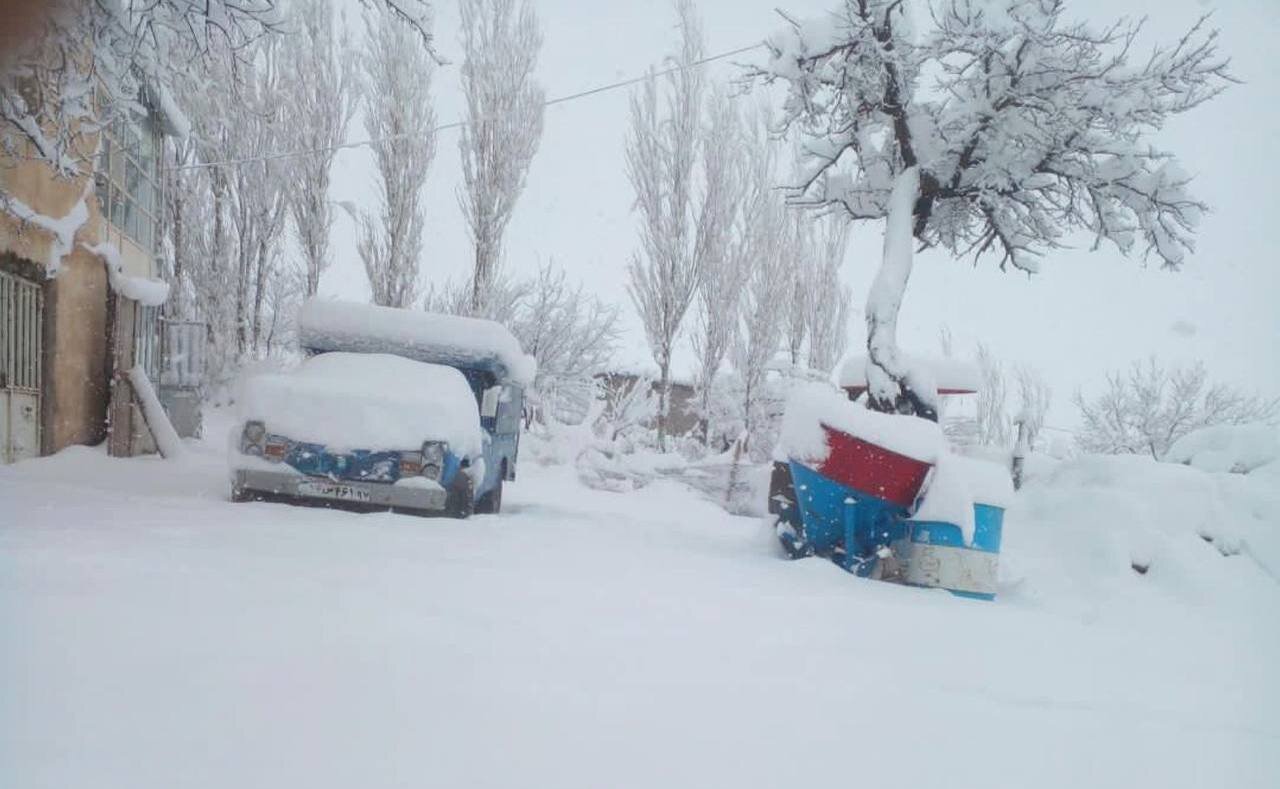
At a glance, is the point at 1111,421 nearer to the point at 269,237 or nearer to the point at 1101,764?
the point at 269,237

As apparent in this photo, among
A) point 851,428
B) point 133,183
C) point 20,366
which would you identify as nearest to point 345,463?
point 851,428

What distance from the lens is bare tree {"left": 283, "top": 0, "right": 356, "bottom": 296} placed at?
→ 1833 centimetres

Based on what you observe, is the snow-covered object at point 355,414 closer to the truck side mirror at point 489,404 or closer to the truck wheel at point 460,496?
the truck wheel at point 460,496

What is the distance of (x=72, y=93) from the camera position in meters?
4.71

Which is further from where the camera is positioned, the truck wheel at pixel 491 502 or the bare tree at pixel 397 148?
Answer: the bare tree at pixel 397 148

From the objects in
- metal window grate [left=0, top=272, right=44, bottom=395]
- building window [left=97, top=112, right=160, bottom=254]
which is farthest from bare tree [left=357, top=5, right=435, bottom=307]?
metal window grate [left=0, top=272, right=44, bottom=395]

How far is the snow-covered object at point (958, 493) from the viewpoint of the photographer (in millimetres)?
4883

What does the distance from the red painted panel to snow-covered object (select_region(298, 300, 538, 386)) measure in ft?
11.2

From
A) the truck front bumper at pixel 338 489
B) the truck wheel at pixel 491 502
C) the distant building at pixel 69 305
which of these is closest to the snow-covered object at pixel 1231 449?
the truck wheel at pixel 491 502

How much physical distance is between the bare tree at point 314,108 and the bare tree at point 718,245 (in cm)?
915

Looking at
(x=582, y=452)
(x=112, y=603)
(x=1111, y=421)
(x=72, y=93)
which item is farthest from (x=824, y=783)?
(x=1111, y=421)

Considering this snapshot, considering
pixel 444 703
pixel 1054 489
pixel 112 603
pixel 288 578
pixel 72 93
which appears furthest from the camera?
pixel 1054 489

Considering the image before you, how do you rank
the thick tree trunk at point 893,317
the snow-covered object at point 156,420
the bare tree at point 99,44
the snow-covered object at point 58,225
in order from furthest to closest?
the snow-covered object at point 156,420 → the snow-covered object at point 58,225 → the thick tree trunk at point 893,317 → the bare tree at point 99,44

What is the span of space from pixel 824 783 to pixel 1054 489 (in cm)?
669
